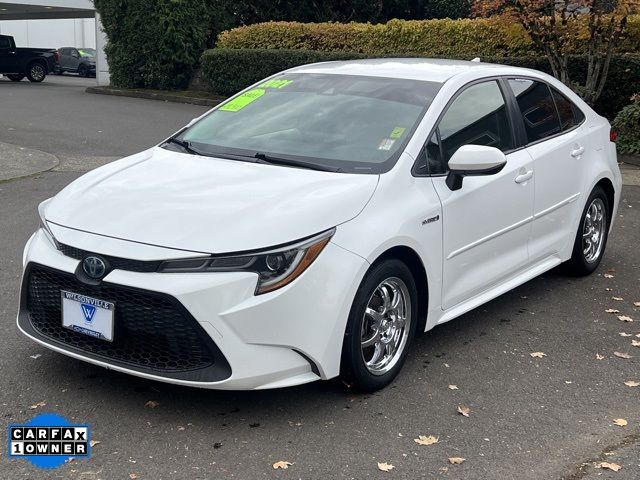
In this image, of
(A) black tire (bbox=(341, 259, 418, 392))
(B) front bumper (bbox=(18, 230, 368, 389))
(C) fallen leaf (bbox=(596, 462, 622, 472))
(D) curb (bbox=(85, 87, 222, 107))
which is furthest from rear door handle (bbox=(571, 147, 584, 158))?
(D) curb (bbox=(85, 87, 222, 107))

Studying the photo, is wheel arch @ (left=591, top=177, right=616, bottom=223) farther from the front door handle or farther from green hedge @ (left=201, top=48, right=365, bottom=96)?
green hedge @ (left=201, top=48, right=365, bottom=96)

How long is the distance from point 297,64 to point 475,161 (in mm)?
14380

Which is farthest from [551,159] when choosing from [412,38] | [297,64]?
[297,64]

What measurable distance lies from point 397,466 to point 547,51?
1065cm

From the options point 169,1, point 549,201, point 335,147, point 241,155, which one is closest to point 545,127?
point 549,201

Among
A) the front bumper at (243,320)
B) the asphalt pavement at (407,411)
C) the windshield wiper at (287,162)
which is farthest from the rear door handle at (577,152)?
the front bumper at (243,320)

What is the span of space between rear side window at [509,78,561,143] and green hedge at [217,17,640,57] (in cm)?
717

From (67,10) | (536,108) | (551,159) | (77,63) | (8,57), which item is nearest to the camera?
(551,159)

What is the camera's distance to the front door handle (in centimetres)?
520

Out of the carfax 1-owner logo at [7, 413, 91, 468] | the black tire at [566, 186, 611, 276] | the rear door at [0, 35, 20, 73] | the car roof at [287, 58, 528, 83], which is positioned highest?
the car roof at [287, 58, 528, 83]

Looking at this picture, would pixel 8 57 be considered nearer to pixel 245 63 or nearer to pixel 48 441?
pixel 245 63

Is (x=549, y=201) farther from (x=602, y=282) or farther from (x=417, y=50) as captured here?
(x=417, y=50)

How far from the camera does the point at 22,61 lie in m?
28.5

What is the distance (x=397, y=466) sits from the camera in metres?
3.57
